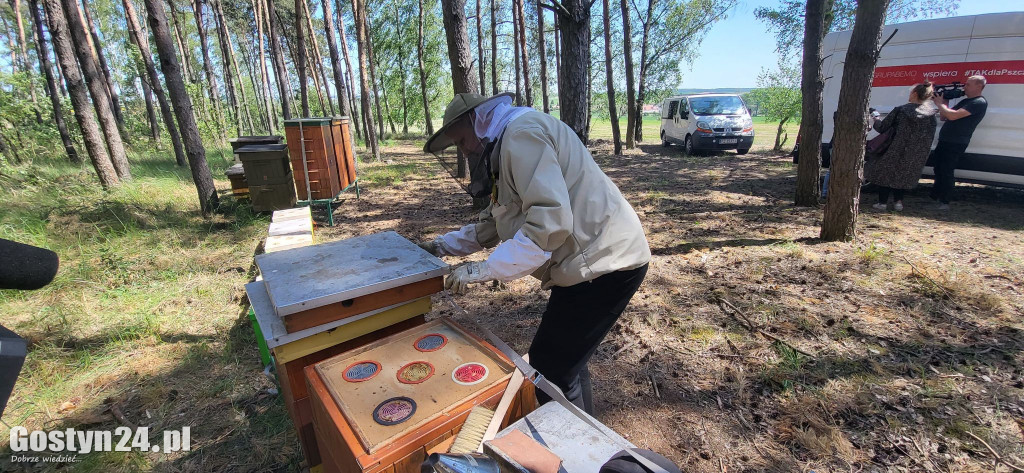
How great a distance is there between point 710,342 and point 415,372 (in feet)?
9.18

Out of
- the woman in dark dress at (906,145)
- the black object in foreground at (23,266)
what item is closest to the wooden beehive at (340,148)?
the black object in foreground at (23,266)

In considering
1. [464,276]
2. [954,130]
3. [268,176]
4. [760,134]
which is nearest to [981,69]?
[954,130]

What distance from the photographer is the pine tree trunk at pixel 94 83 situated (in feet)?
24.2

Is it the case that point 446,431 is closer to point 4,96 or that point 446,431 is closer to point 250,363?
point 250,363

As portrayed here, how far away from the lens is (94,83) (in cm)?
807

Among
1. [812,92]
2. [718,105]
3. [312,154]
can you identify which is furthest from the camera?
[718,105]

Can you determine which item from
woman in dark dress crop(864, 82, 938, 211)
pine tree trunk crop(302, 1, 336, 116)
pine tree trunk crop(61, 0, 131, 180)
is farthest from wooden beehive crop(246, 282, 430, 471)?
pine tree trunk crop(302, 1, 336, 116)

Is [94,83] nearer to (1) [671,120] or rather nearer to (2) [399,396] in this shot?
(2) [399,396]

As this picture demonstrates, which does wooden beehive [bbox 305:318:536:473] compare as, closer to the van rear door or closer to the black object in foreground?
the black object in foreground

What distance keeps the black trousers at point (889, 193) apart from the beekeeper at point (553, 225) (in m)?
7.14

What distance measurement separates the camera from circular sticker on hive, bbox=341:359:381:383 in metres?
1.60

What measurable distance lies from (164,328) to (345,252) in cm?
303

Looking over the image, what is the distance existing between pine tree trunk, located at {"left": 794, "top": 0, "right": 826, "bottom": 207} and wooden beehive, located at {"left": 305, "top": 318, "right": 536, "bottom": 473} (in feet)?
22.1

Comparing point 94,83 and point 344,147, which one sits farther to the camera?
point 344,147
